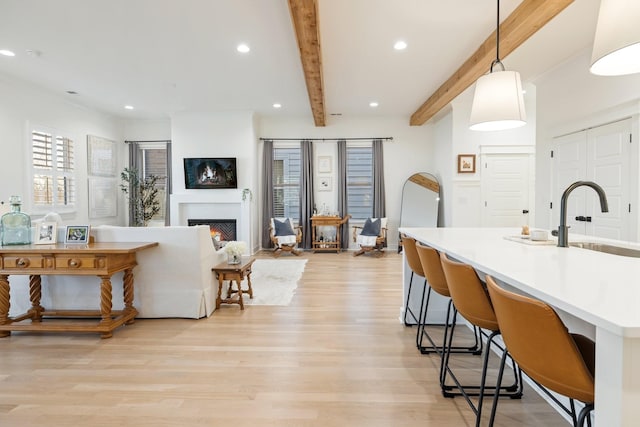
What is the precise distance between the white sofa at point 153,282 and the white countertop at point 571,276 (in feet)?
7.45

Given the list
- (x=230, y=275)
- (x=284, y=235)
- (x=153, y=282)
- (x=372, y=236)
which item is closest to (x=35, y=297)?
(x=153, y=282)

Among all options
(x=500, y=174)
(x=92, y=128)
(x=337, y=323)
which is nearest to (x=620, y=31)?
(x=337, y=323)

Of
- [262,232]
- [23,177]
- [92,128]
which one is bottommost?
[262,232]

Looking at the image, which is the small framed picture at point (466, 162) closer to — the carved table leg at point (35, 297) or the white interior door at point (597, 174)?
the white interior door at point (597, 174)

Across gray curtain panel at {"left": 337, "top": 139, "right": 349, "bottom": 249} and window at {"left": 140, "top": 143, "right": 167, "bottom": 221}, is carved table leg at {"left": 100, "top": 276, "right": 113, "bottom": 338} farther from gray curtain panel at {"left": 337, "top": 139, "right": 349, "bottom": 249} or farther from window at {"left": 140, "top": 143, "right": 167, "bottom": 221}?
window at {"left": 140, "top": 143, "right": 167, "bottom": 221}

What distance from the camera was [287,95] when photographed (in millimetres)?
5770

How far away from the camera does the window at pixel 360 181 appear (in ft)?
24.1

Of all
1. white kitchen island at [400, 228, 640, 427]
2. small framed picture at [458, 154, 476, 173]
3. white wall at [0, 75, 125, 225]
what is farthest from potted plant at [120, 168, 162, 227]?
white kitchen island at [400, 228, 640, 427]

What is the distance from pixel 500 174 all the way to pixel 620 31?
562 cm

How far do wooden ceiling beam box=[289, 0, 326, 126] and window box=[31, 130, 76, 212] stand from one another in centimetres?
442

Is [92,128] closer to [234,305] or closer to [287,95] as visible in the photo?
[287,95]

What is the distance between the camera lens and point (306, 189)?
7234mm

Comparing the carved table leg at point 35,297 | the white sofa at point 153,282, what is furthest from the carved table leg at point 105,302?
the carved table leg at point 35,297

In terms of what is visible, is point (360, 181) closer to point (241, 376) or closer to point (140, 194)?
point (140, 194)
